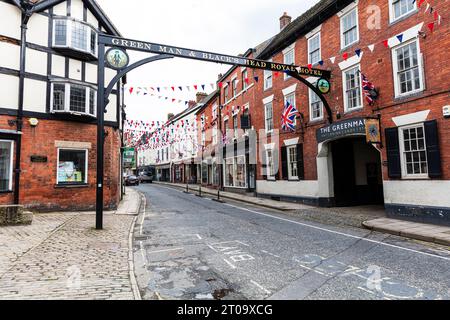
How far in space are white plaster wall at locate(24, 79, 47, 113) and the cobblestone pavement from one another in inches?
219

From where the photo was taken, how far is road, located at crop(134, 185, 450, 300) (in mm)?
4363

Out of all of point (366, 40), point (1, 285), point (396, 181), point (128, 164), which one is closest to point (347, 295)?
point (1, 285)

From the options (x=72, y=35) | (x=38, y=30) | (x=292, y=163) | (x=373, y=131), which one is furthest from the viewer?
(x=292, y=163)

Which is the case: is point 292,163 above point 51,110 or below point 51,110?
below

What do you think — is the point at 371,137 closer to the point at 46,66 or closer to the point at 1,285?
the point at 1,285

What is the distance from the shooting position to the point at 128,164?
874 inches

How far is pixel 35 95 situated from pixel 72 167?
3.47 m

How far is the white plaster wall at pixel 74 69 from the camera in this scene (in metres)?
13.4

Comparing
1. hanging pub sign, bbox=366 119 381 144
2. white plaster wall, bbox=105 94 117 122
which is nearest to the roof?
hanging pub sign, bbox=366 119 381 144

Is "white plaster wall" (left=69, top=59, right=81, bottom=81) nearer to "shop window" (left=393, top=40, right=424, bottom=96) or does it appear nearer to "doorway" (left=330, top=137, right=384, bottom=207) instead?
"doorway" (left=330, top=137, right=384, bottom=207)

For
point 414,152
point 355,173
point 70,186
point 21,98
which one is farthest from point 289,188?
point 21,98

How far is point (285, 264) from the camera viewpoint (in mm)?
5672

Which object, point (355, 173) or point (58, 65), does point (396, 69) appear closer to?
point (355, 173)
